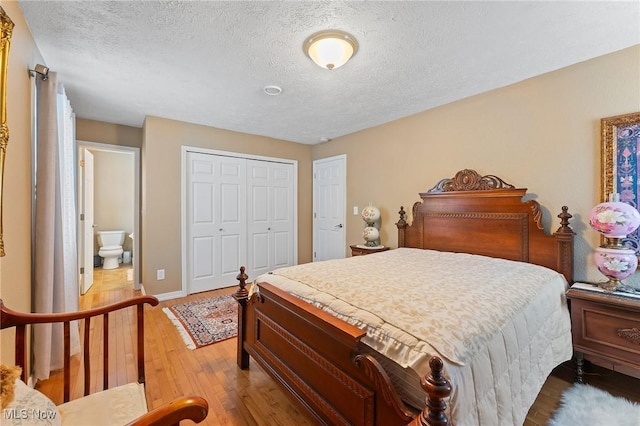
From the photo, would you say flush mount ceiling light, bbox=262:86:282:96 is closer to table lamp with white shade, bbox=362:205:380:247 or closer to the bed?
the bed

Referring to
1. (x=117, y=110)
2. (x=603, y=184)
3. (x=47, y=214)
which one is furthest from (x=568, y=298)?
(x=117, y=110)

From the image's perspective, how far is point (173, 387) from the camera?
187 centimetres

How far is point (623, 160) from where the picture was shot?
78.5 inches

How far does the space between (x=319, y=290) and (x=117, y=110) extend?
3327 millimetres

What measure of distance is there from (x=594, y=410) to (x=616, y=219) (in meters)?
1.20

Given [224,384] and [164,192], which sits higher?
[164,192]

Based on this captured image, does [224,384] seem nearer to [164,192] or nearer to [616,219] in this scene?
[164,192]

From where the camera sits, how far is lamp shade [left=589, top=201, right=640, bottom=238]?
180 cm

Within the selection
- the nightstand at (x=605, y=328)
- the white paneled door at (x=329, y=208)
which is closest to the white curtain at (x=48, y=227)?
the white paneled door at (x=329, y=208)

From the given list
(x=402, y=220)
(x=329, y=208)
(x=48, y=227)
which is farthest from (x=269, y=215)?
(x=48, y=227)

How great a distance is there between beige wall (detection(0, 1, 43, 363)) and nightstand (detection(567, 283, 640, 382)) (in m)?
3.40

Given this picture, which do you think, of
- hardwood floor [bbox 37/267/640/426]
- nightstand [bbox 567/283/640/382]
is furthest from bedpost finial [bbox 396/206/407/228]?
hardwood floor [bbox 37/267/640/426]

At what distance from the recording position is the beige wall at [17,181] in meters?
1.47

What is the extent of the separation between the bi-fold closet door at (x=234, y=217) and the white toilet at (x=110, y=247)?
2592 mm
